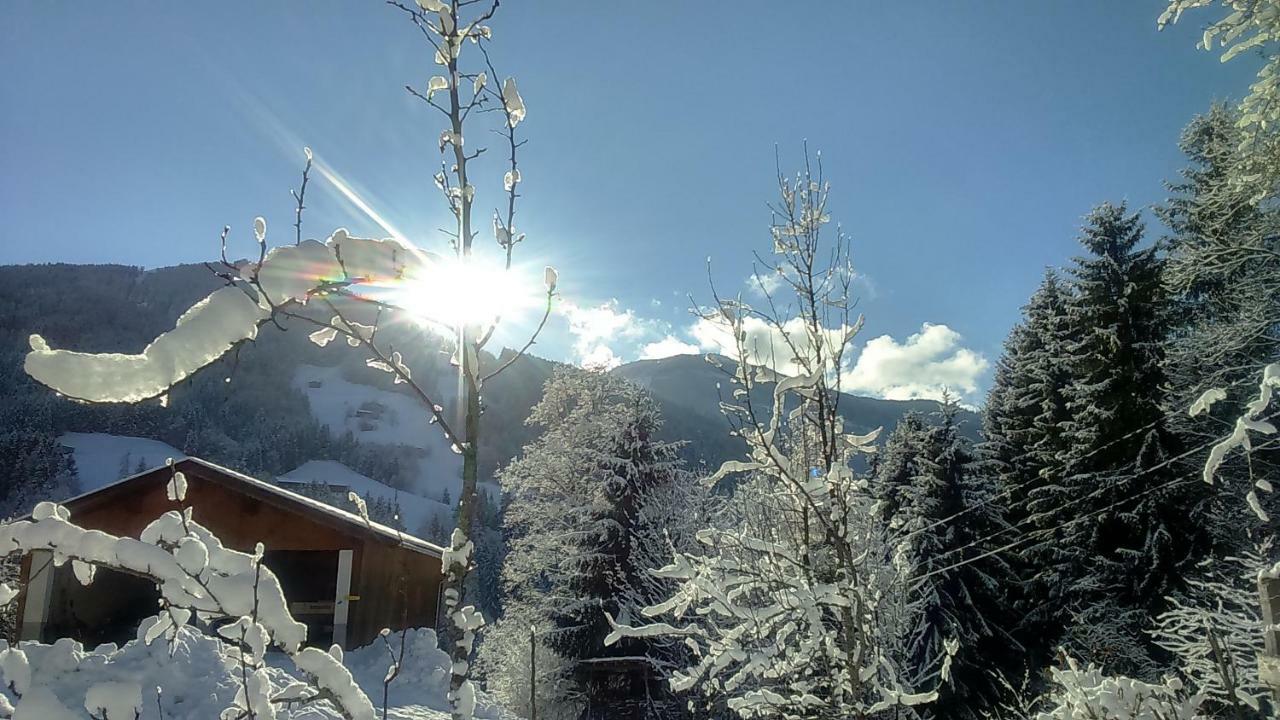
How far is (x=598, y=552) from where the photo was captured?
17.4m

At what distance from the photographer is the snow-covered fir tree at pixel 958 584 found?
15.9m

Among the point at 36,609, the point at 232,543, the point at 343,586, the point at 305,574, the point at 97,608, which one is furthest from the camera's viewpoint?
the point at 305,574

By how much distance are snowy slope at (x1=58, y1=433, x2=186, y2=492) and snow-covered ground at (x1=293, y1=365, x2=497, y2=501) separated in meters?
32.5

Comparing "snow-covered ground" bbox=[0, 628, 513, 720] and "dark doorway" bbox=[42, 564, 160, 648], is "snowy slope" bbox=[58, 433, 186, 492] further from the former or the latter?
"snow-covered ground" bbox=[0, 628, 513, 720]

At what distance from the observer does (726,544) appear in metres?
3.81

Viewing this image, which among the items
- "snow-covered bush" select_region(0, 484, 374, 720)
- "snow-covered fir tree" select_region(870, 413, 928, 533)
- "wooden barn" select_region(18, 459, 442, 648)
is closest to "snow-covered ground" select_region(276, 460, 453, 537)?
"snow-covered fir tree" select_region(870, 413, 928, 533)

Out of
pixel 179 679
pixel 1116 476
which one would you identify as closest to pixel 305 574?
pixel 179 679

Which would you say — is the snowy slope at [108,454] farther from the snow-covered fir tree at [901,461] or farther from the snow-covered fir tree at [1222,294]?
the snow-covered fir tree at [1222,294]

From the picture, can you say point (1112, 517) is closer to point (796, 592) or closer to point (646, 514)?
point (646, 514)

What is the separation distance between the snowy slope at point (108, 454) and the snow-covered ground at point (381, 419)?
107 ft

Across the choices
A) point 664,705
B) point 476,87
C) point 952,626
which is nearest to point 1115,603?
point 952,626

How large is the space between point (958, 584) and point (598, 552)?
8889 millimetres

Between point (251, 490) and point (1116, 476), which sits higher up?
point (1116, 476)

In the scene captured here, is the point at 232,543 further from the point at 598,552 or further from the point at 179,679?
the point at 598,552
